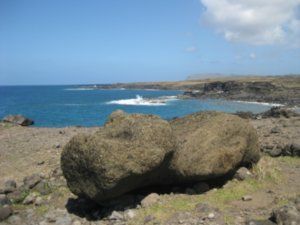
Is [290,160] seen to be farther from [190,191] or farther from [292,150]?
[190,191]

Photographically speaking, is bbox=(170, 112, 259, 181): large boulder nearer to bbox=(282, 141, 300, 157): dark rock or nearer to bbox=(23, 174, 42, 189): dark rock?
bbox=(282, 141, 300, 157): dark rock

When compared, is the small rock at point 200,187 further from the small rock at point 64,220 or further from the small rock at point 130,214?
the small rock at point 64,220

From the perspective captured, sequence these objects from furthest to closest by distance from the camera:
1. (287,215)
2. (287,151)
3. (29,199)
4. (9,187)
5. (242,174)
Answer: (287,151) → (9,187) → (242,174) → (29,199) → (287,215)

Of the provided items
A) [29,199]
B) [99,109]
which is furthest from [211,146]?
[99,109]

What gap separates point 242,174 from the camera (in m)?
12.7

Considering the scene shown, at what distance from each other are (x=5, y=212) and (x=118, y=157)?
3.58 m

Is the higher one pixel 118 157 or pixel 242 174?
pixel 118 157

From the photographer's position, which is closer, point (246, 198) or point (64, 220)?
point (64, 220)

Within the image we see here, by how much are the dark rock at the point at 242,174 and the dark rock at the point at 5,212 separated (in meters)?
6.29

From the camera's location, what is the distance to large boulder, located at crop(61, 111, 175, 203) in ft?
33.6

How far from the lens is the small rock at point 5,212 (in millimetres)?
11328

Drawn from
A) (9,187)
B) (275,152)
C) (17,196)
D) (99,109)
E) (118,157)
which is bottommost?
(99,109)

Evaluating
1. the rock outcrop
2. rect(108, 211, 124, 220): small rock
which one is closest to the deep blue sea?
the rock outcrop

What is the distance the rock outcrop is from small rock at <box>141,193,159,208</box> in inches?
14.0
